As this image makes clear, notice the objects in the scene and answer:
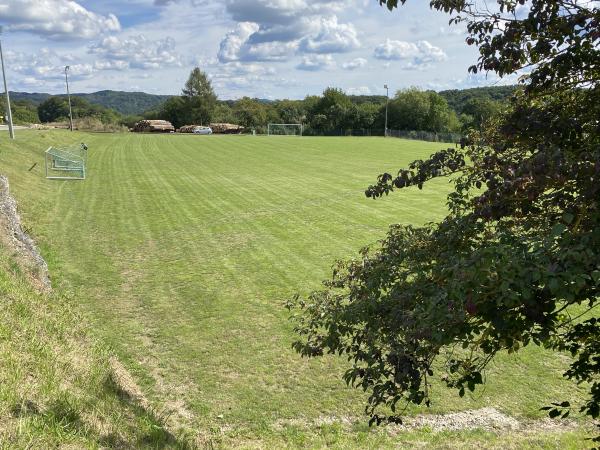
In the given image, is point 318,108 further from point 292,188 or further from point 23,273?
point 23,273

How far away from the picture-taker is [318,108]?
110 meters

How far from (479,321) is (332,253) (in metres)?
10.8

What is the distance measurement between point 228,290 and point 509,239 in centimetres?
891

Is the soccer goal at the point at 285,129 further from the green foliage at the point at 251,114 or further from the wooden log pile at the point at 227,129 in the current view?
the wooden log pile at the point at 227,129

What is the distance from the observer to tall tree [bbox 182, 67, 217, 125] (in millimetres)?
112188

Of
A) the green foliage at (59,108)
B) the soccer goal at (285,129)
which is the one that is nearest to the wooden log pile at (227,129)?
the soccer goal at (285,129)

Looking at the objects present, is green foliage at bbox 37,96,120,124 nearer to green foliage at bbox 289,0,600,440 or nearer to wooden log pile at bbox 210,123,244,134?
wooden log pile at bbox 210,123,244,134

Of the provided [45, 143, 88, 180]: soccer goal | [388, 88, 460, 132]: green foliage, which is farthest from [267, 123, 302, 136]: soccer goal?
[45, 143, 88, 180]: soccer goal

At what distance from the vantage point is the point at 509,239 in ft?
9.02

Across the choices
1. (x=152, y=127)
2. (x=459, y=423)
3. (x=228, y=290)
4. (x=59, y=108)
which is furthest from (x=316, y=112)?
(x=459, y=423)

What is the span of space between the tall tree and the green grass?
3472 inches

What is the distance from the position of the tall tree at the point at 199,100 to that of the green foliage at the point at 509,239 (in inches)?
4457

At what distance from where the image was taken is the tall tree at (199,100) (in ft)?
368

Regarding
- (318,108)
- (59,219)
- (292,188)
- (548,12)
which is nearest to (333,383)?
(548,12)
